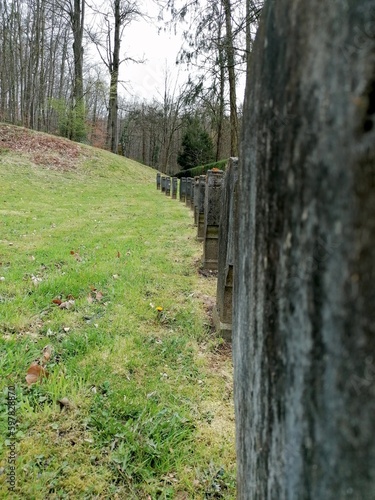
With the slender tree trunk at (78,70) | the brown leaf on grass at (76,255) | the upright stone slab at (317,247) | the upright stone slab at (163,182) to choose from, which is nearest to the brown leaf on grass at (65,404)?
the upright stone slab at (317,247)

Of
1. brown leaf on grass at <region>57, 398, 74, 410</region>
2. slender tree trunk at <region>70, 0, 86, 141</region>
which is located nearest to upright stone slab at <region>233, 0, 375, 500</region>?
brown leaf on grass at <region>57, 398, 74, 410</region>

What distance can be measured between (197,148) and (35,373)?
34476mm

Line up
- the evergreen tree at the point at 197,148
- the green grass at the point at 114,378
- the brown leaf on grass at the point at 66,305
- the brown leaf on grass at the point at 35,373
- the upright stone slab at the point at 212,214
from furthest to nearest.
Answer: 1. the evergreen tree at the point at 197,148
2. the upright stone slab at the point at 212,214
3. the brown leaf on grass at the point at 66,305
4. the brown leaf on grass at the point at 35,373
5. the green grass at the point at 114,378

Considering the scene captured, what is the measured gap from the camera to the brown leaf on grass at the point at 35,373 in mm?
2088

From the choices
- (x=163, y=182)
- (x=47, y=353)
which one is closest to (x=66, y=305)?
(x=47, y=353)

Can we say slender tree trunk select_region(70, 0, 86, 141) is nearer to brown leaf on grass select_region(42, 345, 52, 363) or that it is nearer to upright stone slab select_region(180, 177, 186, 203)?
upright stone slab select_region(180, 177, 186, 203)

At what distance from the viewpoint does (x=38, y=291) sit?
11.3ft

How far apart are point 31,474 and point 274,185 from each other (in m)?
1.70

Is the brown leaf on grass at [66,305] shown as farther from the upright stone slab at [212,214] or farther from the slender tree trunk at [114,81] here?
the slender tree trunk at [114,81]

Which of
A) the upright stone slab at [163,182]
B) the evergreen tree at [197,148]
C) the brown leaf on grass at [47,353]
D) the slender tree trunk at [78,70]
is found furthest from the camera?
the evergreen tree at [197,148]

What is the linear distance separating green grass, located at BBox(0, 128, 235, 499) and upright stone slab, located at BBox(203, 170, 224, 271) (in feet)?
1.02

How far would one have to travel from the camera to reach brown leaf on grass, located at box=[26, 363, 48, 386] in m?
2.09

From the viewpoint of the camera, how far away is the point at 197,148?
34781 mm

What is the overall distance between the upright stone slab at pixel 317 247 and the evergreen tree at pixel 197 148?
35.1 metres
